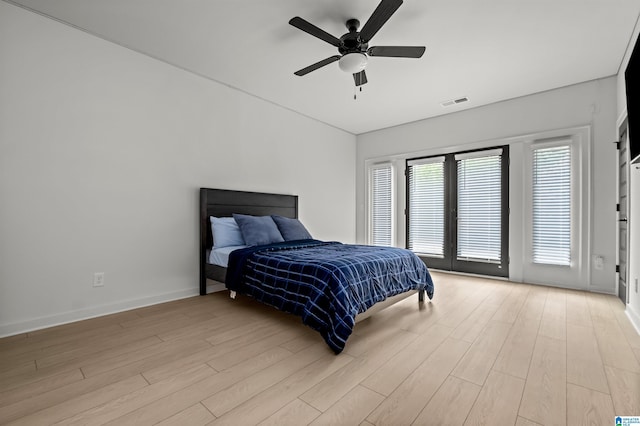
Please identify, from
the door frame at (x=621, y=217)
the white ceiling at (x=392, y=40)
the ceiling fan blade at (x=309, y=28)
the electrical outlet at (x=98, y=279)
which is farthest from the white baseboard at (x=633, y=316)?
the electrical outlet at (x=98, y=279)

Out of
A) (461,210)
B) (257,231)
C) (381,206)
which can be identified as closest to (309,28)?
(257,231)

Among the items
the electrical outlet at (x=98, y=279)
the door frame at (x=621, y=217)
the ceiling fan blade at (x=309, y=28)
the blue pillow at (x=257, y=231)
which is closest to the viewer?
the ceiling fan blade at (x=309, y=28)

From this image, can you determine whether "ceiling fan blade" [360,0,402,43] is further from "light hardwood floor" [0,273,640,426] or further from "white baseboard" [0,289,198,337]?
"white baseboard" [0,289,198,337]

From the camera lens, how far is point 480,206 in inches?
176

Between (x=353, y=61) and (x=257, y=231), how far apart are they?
6.78ft

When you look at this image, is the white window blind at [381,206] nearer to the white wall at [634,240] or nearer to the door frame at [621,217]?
the door frame at [621,217]

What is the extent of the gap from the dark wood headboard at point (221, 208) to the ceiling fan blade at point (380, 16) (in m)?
2.37

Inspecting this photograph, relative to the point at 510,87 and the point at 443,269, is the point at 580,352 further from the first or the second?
the point at 510,87

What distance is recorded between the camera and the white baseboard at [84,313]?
7.48ft

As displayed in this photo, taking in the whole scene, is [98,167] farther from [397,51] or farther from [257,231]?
[397,51]

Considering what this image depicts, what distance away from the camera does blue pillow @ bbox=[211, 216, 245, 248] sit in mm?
3373

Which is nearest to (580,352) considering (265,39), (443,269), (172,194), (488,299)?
(488,299)

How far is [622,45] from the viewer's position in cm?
284

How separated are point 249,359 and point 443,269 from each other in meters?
3.86
